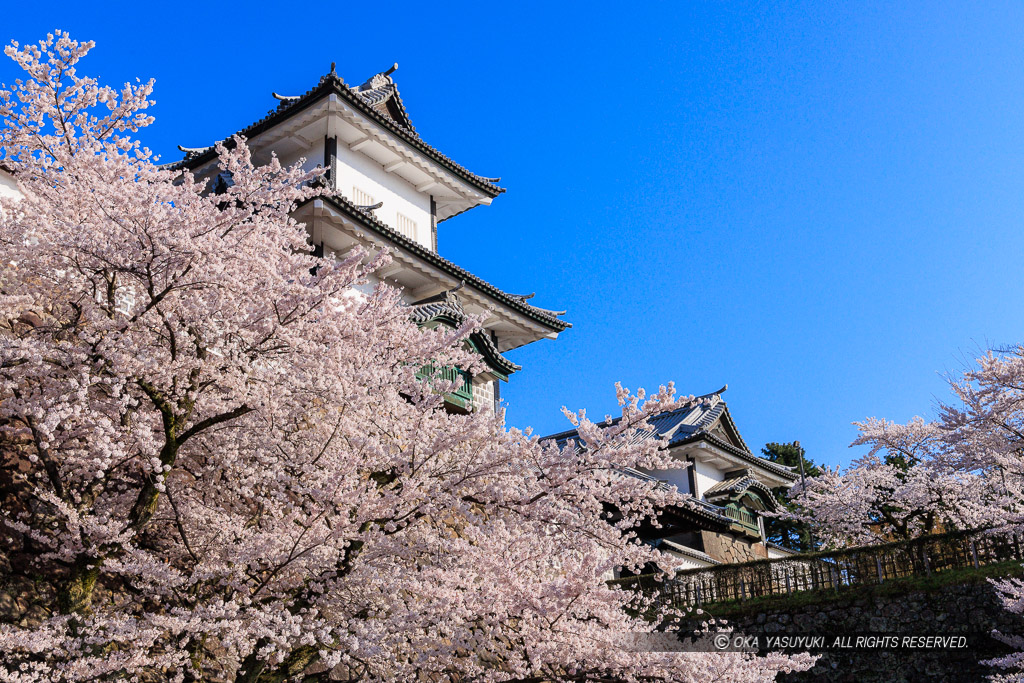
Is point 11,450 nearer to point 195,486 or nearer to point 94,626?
point 195,486

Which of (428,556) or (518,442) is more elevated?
(518,442)

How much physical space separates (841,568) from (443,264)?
462 inches

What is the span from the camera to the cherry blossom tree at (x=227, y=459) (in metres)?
6.51

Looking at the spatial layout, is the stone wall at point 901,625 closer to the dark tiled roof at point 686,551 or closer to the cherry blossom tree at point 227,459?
the dark tiled roof at point 686,551

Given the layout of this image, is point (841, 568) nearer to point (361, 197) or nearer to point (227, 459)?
point (361, 197)

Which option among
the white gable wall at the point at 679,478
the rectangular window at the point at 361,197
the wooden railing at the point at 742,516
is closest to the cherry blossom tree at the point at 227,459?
the rectangular window at the point at 361,197

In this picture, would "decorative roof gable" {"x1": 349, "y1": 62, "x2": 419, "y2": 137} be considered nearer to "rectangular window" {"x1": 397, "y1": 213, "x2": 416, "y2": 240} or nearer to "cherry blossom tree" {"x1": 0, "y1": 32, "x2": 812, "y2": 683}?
"rectangular window" {"x1": 397, "y1": 213, "x2": 416, "y2": 240}

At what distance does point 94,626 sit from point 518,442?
3926mm

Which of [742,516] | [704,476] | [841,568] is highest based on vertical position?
[704,476]

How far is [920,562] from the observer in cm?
1755

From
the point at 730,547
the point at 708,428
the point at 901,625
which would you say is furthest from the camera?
the point at 708,428

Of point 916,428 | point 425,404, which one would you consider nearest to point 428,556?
point 425,404

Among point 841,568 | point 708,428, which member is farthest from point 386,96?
point 708,428

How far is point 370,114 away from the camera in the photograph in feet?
58.9
